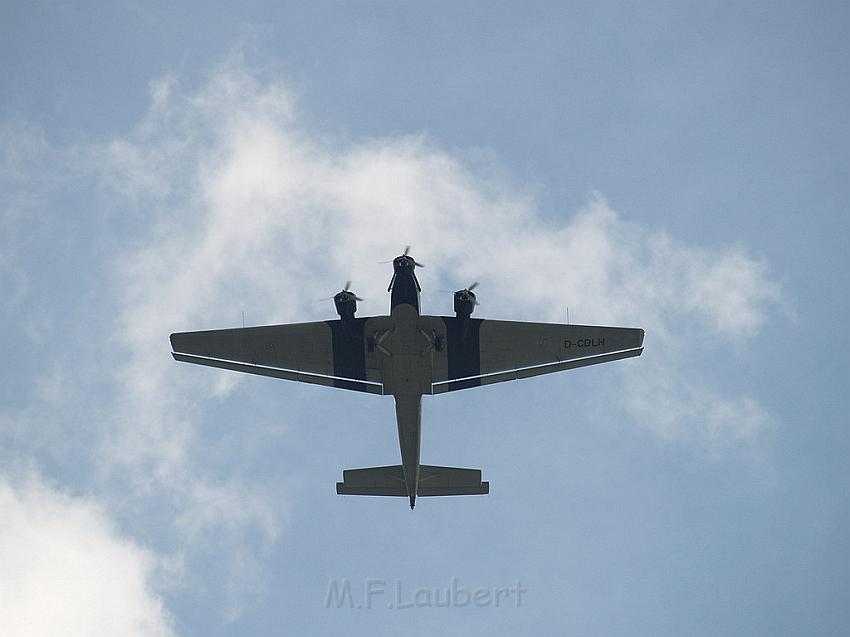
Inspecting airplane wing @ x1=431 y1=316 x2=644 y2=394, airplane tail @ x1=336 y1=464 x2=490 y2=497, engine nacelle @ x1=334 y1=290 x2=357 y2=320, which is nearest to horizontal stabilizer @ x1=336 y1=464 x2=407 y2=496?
airplane tail @ x1=336 y1=464 x2=490 y2=497

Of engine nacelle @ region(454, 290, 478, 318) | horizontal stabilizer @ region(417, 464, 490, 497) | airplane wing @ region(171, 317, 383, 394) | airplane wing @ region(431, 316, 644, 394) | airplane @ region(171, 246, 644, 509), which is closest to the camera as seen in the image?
engine nacelle @ region(454, 290, 478, 318)

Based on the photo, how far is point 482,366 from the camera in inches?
1843

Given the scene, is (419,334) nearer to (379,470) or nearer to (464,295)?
(464,295)

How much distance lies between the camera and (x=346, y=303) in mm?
44000

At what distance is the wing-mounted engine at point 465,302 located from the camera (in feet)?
144

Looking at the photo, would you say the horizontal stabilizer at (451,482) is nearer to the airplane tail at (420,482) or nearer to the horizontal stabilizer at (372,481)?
the airplane tail at (420,482)

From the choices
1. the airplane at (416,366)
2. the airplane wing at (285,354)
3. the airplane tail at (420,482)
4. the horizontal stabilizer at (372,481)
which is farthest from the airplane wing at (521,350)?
the horizontal stabilizer at (372,481)

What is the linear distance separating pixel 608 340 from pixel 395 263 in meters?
12.3

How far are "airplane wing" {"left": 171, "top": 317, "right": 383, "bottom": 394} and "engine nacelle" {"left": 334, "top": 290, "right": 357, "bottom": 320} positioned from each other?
2.59 meters

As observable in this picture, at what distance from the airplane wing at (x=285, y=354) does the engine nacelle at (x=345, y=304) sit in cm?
259

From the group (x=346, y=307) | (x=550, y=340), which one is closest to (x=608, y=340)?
(x=550, y=340)

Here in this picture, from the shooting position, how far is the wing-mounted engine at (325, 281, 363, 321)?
43975 mm

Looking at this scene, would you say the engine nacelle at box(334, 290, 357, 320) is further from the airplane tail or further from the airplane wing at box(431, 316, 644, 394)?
the airplane tail

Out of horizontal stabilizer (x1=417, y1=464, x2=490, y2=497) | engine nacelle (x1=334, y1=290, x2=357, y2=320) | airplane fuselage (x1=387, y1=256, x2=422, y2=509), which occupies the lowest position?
horizontal stabilizer (x1=417, y1=464, x2=490, y2=497)
